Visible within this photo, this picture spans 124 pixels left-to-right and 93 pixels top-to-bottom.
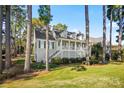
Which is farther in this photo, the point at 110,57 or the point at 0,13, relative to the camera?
the point at 110,57

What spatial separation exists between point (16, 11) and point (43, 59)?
14.3 metres

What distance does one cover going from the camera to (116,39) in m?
44.2

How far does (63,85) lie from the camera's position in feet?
51.2

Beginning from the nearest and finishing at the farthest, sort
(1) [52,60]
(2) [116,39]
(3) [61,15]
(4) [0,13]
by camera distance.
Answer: (4) [0,13], (1) [52,60], (3) [61,15], (2) [116,39]

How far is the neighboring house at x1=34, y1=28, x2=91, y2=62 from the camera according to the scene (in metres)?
35.6

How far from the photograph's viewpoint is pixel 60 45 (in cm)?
3950

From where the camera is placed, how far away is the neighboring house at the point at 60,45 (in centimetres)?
3561
